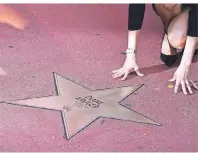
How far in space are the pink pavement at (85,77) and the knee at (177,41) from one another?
0.14 metres

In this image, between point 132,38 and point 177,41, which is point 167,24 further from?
point 132,38

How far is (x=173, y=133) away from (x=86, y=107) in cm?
39

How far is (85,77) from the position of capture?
2262mm

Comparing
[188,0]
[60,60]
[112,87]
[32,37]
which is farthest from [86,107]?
[32,37]

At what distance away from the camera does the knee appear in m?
2.28

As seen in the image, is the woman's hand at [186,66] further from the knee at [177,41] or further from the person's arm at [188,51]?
the knee at [177,41]

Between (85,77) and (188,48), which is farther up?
(188,48)

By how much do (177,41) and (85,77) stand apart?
0.50m

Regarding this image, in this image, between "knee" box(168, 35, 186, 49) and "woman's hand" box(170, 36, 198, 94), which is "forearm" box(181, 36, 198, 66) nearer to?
"woman's hand" box(170, 36, 198, 94)

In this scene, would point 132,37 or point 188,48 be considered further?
point 132,37

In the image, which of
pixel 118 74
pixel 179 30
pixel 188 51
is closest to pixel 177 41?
pixel 179 30

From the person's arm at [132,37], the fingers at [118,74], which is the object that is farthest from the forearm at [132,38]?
the fingers at [118,74]

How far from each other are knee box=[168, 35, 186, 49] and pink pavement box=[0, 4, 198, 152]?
0.45 feet

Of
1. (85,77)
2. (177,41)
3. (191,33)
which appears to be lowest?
(85,77)
